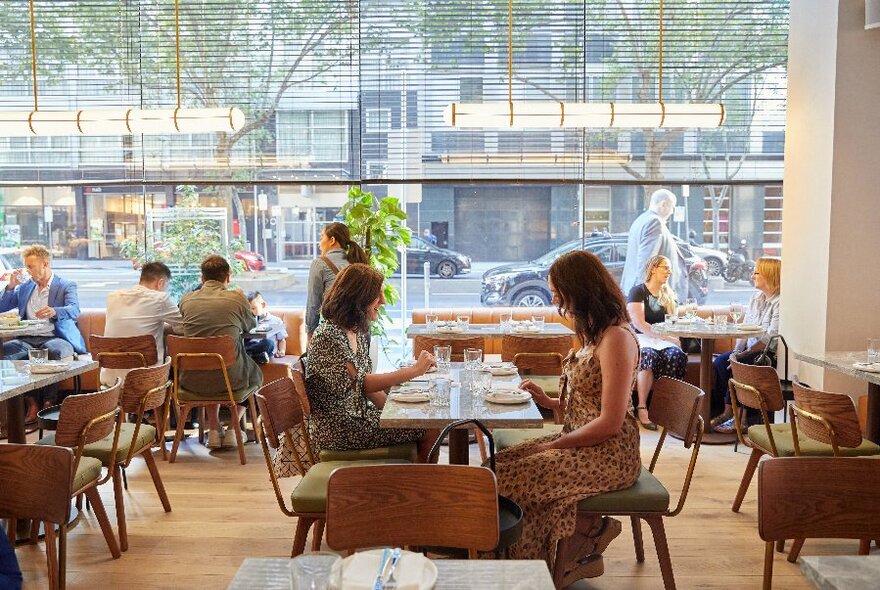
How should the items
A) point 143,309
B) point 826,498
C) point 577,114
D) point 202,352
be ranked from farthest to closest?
point 143,309
point 577,114
point 202,352
point 826,498

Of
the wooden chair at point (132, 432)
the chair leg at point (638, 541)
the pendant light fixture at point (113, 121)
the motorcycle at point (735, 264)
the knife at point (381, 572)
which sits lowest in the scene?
the chair leg at point (638, 541)

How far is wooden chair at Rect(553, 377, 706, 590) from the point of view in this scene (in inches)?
136

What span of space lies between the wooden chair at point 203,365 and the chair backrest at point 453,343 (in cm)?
127

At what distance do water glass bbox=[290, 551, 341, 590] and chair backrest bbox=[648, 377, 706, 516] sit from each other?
2.18 metres

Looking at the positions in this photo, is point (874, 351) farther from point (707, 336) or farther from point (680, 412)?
point (680, 412)

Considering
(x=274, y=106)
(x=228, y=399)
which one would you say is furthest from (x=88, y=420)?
(x=274, y=106)

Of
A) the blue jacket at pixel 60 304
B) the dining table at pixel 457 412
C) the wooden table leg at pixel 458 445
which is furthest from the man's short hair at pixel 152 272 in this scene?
the wooden table leg at pixel 458 445

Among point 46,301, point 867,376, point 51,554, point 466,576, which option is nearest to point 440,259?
point 46,301

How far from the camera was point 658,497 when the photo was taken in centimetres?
347

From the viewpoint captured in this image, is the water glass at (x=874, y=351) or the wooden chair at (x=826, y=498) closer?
the wooden chair at (x=826, y=498)

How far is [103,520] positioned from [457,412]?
1942 mm

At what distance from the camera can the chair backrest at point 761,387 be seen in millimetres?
4464

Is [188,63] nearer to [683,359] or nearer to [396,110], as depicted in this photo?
[396,110]

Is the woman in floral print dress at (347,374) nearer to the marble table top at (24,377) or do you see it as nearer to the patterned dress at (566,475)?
the patterned dress at (566,475)
